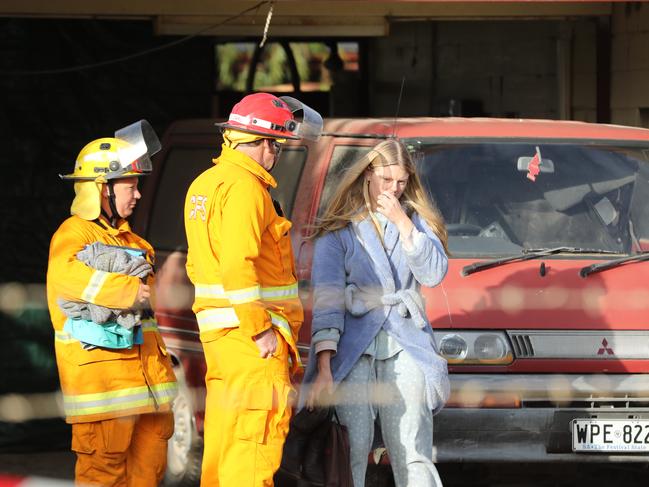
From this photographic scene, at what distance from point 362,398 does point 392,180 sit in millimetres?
893

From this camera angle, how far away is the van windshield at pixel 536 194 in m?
6.69

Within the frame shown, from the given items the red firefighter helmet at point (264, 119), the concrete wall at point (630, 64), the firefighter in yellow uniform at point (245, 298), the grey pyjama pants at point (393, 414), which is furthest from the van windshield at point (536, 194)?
the concrete wall at point (630, 64)

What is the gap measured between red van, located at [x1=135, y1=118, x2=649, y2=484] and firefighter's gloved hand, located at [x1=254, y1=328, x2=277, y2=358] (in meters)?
1.28

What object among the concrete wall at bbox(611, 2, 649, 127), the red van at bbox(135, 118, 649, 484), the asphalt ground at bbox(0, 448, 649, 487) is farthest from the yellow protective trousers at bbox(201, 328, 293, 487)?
the concrete wall at bbox(611, 2, 649, 127)

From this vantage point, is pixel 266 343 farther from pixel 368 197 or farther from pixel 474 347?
pixel 474 347

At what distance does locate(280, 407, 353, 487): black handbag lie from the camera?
541cm

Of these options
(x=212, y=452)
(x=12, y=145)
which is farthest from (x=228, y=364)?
(x=12, y=145)

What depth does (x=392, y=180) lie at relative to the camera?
5.62 m

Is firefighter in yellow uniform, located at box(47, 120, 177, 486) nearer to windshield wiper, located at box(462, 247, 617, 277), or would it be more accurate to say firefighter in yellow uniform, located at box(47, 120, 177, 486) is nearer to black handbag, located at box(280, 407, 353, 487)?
black handbag, located at box(280, 407, 353, 487)

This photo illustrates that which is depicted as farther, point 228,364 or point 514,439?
point 514,439

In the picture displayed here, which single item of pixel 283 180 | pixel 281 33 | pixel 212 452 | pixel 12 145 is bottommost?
pixel 212 452

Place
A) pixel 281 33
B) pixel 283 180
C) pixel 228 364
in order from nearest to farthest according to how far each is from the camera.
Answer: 1. pixel 228 364
2. pixel 283 180
3. pixel 281 33

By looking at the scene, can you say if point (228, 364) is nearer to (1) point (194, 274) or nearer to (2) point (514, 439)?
(1) point (194, 274)

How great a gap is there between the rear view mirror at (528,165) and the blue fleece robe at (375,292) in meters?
1.38
